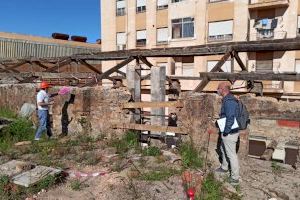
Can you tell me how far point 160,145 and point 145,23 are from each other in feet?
70.2

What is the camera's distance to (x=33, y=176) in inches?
228

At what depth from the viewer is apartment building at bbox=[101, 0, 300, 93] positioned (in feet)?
71.8

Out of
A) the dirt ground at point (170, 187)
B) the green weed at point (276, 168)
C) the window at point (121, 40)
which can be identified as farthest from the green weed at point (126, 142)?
the window at point (121, 40)

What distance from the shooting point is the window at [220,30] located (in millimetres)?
23491

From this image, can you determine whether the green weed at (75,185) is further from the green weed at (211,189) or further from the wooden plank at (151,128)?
the wooden plank at (151,128)

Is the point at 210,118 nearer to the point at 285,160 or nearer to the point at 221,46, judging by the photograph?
the point at 285,160

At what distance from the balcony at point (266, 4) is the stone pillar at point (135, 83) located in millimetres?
14207

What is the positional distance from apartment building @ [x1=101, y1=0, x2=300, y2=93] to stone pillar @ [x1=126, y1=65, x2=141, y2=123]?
38.3 ft

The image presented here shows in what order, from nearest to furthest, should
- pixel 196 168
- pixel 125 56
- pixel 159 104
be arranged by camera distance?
pixel 196 168, pixel 159 104, pixel 125 56

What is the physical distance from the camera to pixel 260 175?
6094 millimetres

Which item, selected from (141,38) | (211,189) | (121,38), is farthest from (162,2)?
(211,189)

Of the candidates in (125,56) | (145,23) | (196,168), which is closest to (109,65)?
(145,23)

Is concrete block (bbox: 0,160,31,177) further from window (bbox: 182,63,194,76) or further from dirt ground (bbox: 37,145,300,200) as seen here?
window (bbox: 182,63,194,76)

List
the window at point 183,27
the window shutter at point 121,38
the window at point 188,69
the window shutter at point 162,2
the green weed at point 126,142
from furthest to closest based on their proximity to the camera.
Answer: the window shutter at point 121,38
the window shutter at point 162,2
the window at point 188,69
the window at point 183,27
the green weed at point 126,142
